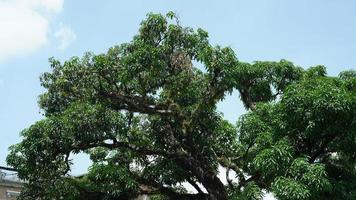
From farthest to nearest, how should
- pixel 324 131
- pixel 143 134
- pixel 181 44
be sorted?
1. pixel 143 134
2. pixel 181 44
3. pixel 324 131

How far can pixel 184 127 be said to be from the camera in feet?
57.1

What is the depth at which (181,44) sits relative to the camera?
52.3ft

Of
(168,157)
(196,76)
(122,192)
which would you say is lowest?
(122,192)

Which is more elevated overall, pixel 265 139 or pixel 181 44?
pixel 181 44

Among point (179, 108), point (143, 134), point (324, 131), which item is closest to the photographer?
point (324, 131)

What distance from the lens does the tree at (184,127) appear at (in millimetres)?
13922

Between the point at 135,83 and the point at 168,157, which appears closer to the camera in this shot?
the point at 135,83

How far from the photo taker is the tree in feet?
45.7

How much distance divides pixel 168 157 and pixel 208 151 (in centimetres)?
133

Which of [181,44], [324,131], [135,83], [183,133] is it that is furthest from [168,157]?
[324,131]

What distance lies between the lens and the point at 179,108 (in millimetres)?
17188

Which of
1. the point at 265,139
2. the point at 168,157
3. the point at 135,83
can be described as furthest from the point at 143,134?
the point at 265,139

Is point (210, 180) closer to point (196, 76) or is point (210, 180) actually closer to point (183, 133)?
point (183, 133)

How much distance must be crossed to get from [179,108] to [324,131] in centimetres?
471
